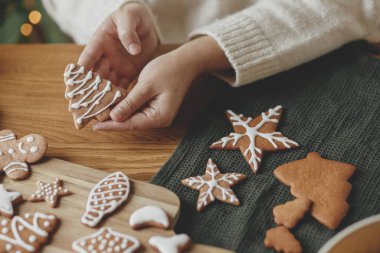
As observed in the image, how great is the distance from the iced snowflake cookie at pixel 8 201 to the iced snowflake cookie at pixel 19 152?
40 mm

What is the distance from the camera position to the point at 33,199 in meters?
0.73

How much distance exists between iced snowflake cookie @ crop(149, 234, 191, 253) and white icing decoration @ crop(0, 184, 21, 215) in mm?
238

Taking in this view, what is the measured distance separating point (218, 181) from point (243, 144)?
0.32 feet

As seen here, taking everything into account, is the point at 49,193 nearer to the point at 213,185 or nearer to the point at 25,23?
the point at 213,185

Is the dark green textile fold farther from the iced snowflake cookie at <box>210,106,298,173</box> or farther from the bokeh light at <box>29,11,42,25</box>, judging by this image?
the bokeh light at <box>29,11,42,25</box>

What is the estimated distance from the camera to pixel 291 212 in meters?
0.69

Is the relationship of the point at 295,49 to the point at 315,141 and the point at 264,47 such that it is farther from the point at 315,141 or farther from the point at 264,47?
the point at 315,141

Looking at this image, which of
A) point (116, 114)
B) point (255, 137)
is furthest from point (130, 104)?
point (255, 137)

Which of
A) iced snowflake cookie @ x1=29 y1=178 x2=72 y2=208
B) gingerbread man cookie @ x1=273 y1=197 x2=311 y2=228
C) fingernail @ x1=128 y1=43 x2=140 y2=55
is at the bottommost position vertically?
gingerbread man cookie @ x1=273 y1=197 x2=311 y2=228

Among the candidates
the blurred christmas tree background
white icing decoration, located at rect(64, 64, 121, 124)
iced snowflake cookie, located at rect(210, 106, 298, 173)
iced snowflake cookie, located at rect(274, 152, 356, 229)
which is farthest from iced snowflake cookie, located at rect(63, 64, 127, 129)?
the blurred christmas tree background

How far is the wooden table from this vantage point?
0.83 meters

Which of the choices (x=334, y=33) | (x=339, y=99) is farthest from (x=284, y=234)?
(x=334, y=33)

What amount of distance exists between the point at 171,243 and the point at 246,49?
45 centimetres

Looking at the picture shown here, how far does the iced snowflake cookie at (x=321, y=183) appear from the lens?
0.68 metres
